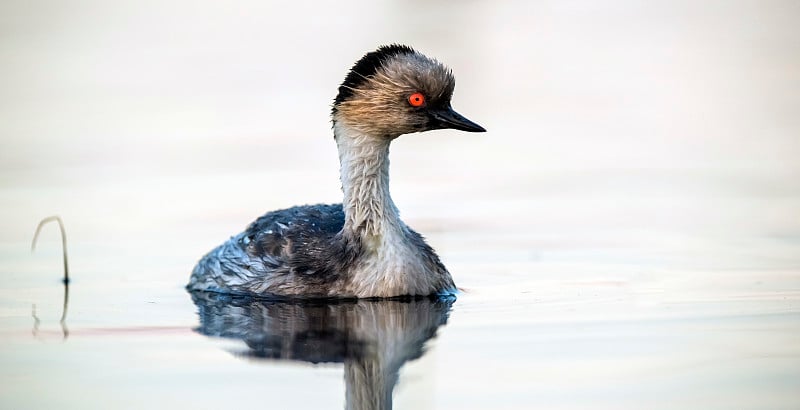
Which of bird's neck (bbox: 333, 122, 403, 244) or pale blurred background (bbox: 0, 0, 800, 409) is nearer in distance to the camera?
pale blurred background (bbox: 0, 0, 800, 409)

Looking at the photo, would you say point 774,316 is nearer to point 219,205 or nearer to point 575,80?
point 219,205

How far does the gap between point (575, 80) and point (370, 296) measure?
401 inches

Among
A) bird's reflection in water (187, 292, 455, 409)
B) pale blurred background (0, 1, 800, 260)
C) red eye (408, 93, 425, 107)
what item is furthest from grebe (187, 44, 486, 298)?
pale blurred background (0, 1, 800, 260)

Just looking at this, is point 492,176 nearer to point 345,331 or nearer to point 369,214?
point 369,214

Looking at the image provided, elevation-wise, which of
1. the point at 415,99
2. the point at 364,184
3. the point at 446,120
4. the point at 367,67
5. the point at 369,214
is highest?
the point at 367,67

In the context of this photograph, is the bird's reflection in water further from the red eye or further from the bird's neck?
the red eye

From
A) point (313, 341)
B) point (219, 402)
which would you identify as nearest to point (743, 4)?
point (313, 341)

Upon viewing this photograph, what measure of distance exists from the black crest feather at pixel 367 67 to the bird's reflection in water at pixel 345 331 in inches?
67.4

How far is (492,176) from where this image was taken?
55.6 feet

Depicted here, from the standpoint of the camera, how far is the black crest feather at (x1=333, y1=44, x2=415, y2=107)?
12.5 metres

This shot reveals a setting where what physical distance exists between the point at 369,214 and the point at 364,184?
9.7 inches

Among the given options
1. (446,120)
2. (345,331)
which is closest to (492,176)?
(446,120)

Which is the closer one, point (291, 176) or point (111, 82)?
point (291, 176)

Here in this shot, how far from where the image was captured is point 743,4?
86.0ft
